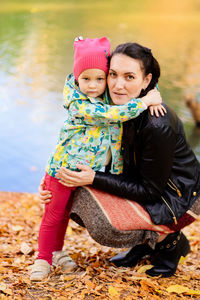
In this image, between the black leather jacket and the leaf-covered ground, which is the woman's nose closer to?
the black leather jacket

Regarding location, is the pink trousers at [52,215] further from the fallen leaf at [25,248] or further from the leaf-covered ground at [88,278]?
the fallen leaf at [25,248]

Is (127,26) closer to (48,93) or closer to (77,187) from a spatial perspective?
(48,93)

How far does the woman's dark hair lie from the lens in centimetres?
248

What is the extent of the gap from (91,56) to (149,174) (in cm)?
86

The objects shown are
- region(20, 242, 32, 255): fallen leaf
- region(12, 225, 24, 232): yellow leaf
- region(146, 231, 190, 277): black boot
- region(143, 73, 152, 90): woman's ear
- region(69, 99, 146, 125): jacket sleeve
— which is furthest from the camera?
region(12, 225, 24, 232): yellow leaf

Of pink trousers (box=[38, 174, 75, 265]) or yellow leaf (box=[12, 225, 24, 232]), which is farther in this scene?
yellow leaf (box=[12, 225, 24, 232])

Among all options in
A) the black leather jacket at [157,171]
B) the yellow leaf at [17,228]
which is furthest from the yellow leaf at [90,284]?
the yellow leaf at [17,228]

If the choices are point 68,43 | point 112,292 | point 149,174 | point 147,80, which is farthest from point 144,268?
point 68,43

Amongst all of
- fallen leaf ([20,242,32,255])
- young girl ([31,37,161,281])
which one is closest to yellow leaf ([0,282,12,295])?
young girl ([31,37,161,281])

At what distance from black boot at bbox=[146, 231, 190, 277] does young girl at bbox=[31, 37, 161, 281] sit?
65cm

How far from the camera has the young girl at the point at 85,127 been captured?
7.98ft

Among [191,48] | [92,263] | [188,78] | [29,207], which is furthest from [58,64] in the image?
[92,263]

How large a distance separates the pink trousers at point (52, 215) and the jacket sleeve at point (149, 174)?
25 centimetres

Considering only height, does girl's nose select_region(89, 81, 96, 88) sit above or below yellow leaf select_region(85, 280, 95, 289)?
above
